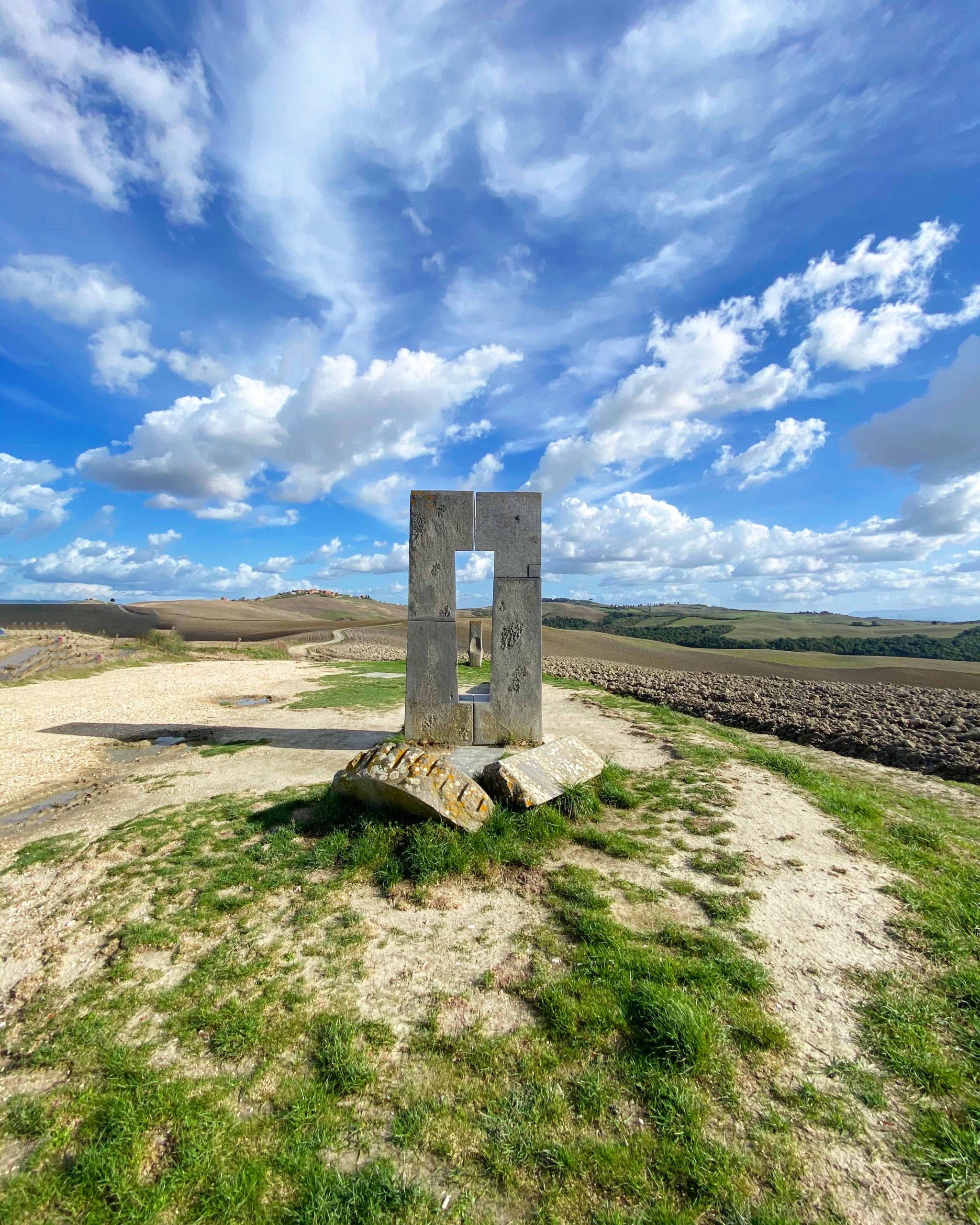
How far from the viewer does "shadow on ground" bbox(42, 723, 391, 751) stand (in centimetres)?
1139

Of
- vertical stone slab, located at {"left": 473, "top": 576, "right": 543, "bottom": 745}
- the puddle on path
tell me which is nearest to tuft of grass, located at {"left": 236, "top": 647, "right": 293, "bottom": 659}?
the puddle on path

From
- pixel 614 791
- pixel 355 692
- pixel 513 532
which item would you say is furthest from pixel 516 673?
pixel 355 692

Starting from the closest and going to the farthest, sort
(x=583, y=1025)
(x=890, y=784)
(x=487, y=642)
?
(x=583, y=1025) < (x=890, y=784) < (x=487, y=642)

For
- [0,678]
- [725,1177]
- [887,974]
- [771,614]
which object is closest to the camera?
[725,1177]

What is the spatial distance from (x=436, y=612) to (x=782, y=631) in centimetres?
7509

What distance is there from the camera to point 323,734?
12125 mm

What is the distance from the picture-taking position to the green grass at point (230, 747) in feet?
34.8

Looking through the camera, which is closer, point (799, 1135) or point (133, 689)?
point (799, 1135)

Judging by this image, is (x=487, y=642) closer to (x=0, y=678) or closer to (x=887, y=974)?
(x=0, y=678)

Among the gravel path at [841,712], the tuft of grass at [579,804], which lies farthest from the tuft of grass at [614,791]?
the gravel path at [841,712]

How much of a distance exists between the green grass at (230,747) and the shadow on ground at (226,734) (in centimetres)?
11

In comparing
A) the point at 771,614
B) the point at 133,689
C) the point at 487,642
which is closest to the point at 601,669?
the point at 487,642

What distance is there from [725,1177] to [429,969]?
225 centimetres

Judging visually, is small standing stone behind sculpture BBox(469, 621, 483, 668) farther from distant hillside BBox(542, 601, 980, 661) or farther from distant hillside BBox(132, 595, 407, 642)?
distant hillside BBox(132, 595, 407, 642)
